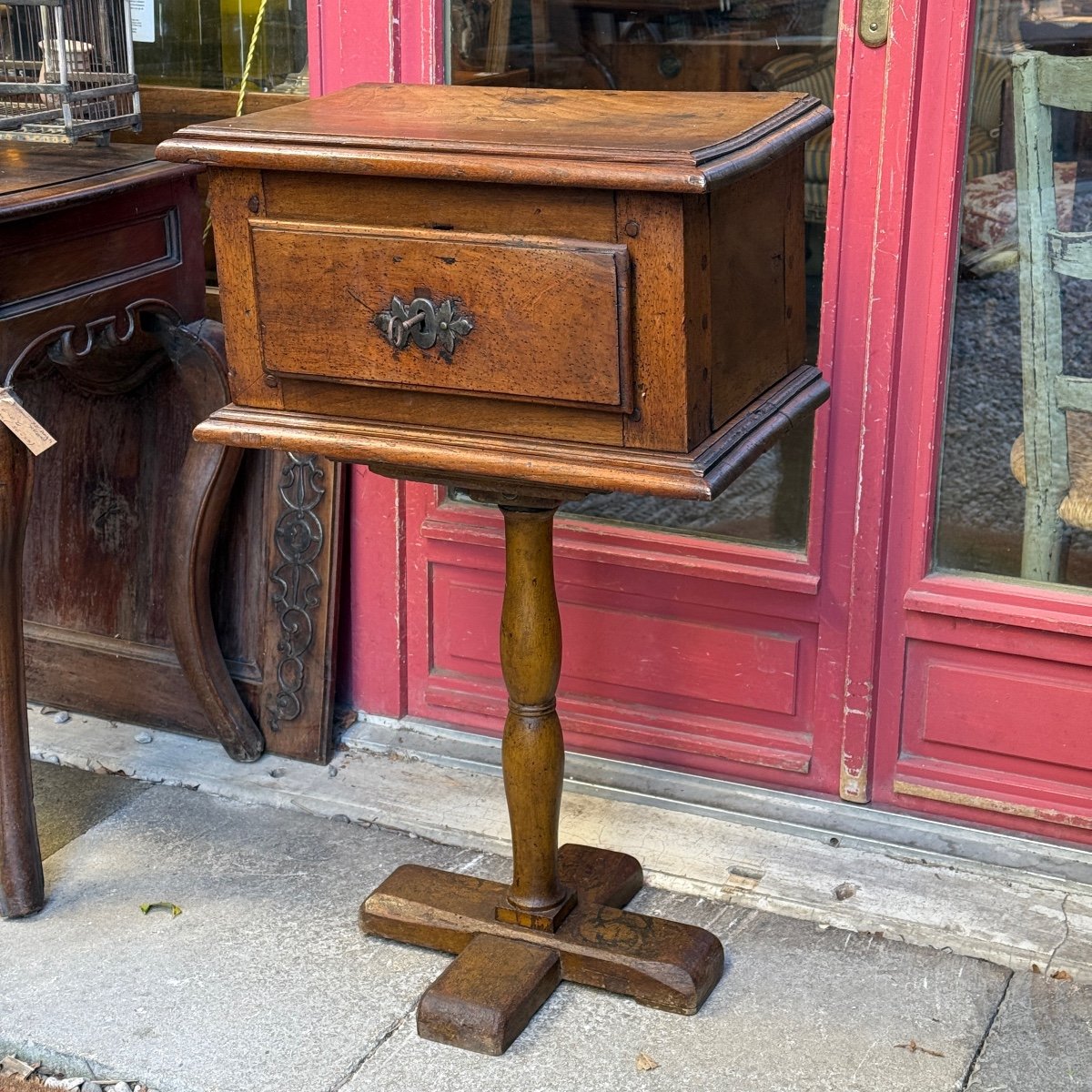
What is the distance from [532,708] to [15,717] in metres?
0.88

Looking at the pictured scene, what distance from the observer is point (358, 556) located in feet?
10.1

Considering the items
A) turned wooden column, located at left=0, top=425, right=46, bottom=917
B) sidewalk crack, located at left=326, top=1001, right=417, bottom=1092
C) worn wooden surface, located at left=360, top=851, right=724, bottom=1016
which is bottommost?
sidewalk crack, located at left=326, top=1001, right=417, bottom=1092

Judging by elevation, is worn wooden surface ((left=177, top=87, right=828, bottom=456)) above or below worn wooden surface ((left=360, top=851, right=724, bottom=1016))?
above

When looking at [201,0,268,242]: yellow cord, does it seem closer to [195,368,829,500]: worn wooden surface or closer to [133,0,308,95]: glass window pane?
[133,0,308,95]: glass window pane

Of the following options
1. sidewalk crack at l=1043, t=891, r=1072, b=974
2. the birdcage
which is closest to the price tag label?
the birdcage

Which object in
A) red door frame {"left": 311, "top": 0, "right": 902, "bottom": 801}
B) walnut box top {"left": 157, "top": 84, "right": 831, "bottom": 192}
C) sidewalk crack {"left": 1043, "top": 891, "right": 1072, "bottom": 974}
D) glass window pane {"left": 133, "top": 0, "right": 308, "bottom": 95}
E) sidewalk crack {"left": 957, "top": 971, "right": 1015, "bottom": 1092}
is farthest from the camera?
glass window pane {"left": 133, "top": 0, "right": 308, "bottom": 95}

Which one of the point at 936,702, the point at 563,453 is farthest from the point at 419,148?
the point at 936,702

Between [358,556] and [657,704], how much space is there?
0.67 meters

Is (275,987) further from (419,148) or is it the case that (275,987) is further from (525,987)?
(419,148)

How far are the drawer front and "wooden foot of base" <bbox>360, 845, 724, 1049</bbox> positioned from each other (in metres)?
0.91

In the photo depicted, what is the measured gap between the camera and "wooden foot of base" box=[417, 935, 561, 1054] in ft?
7.32

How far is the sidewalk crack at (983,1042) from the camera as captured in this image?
85.1 inches

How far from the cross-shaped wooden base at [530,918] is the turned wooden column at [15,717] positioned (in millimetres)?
583

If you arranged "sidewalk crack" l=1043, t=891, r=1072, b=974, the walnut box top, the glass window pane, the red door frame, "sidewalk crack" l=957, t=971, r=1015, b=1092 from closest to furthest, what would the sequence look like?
1. the walnut box top
2. "sidewalk crack" l=957, t=971, r=1015, b=1092
3. "sidewalk crack" l=1043, t=891, r=1072, b=974
4. the red door frame
5. the glass window pane
